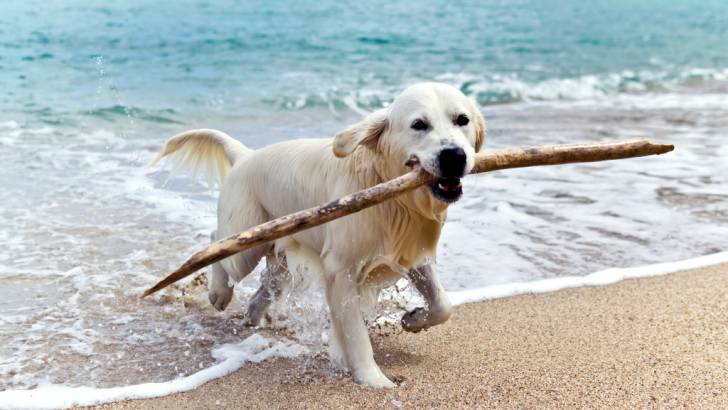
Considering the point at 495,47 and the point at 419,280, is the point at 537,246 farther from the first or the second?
the point at 495,47

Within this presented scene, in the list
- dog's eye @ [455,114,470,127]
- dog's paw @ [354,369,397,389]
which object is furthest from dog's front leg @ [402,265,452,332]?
dog's eye @ [455,114,470,127]

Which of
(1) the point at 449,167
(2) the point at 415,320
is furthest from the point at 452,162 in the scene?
(2) the point at 415,320

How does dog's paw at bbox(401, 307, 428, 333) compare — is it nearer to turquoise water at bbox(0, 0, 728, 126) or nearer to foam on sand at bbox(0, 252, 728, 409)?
foam on sand at bbox(0, 252, 728, 409)

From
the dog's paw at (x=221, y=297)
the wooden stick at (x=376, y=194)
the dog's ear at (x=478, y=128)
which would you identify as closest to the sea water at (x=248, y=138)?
the dog's paw at (x=221, y=297)

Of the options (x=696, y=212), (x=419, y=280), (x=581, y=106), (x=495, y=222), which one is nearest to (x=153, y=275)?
(x=419, y=280)

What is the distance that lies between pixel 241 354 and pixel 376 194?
1.48 m

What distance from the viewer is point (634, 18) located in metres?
33.7

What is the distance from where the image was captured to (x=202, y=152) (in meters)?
5.21

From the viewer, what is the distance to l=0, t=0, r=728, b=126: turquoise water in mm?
13758

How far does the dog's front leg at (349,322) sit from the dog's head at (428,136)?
1.78 ft

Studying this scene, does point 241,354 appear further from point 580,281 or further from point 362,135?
point 580,281

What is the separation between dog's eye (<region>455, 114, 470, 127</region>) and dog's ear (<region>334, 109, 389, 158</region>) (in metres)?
0.33

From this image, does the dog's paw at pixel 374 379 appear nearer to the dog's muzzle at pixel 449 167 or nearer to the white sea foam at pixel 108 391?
the white sea foam at pixel 108 391

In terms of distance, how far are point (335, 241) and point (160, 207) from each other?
381cm
